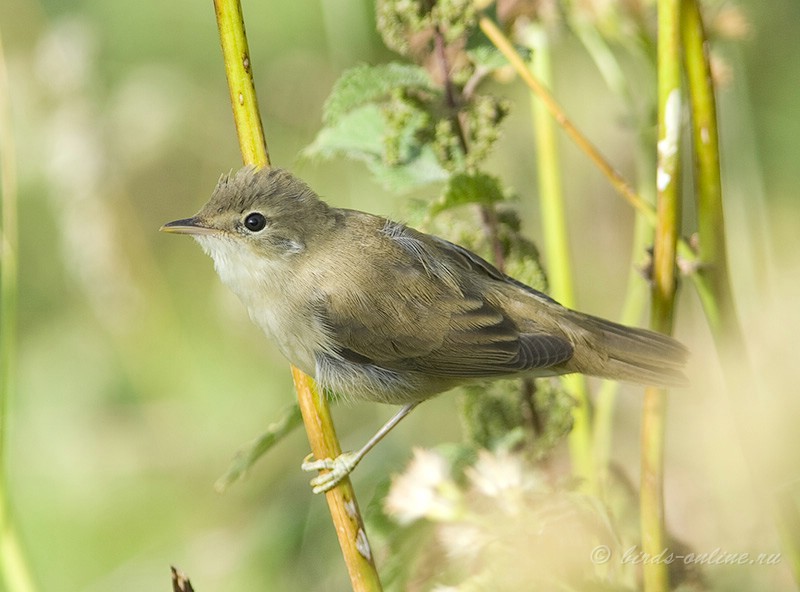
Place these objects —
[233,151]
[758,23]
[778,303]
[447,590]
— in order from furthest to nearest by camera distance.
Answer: [233,151], [758,23], [778,303], [447,590]

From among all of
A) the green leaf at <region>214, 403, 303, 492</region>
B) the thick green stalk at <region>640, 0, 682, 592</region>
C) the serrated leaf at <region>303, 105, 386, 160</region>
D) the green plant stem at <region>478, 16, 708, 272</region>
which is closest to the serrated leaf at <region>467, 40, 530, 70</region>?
the green plant stem at <region>478, 16, 708, 272</region>

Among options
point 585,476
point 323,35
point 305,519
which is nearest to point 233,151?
point 323,35

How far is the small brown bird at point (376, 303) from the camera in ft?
8.71

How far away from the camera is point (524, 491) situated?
231cm

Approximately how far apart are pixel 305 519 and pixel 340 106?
1779 mm

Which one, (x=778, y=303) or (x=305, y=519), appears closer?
(x=778, y=303)

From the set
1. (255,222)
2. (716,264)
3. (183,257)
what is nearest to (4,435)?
(255,222)

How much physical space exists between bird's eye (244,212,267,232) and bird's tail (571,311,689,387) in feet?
3.21

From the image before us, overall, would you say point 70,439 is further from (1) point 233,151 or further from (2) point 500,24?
(2) point 500,24

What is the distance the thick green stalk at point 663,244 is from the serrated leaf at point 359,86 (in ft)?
2.23

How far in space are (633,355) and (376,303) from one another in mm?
746

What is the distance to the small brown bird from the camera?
104 inches

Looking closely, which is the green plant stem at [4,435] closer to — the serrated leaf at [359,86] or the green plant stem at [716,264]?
the serrated leaf at [359,86]

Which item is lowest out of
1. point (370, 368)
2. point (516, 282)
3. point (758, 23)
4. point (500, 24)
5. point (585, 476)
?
point (585, 476)
